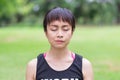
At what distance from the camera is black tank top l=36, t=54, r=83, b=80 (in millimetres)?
3328

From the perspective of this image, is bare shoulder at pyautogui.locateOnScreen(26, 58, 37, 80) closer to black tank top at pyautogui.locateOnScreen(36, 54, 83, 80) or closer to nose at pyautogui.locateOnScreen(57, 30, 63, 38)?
black tank top at pyautogui.locateOnScreen(36, 54, 83, 80)

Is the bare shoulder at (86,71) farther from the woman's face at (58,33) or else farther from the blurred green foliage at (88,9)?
the blurred green foliage at (88,9)

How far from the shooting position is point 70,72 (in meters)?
3.35

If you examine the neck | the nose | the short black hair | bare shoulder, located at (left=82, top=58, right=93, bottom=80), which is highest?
the short black hair

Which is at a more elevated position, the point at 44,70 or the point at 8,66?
the point at 44,70

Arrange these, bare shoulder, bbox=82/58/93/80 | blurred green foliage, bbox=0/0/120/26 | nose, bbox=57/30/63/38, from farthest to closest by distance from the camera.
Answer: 1. blurred green foliage, bbox=0/0/120/26
2. bare shoulder, bbox=82/58/93/80
3. nose, bbox=57/30/63/38

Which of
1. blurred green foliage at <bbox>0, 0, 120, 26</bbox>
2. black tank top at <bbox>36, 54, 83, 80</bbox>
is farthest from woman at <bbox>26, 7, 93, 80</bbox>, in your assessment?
blurred green foliage at <bbox>0, 0, 120, 26</bbox>

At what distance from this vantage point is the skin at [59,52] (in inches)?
130

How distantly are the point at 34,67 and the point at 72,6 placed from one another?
4302cm

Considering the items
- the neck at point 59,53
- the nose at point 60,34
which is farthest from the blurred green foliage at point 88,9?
the nose at point 60,34

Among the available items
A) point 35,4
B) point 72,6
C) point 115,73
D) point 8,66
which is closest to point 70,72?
point 115,73

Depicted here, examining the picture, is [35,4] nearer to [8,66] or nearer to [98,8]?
[98,8]

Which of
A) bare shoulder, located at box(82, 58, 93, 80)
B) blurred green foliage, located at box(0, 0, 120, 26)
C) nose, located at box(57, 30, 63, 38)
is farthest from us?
blurred green foliage, located at box(0, 0, 120, 26)

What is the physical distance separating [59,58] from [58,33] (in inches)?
9.7
